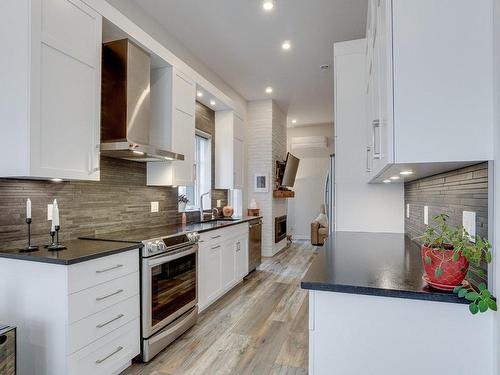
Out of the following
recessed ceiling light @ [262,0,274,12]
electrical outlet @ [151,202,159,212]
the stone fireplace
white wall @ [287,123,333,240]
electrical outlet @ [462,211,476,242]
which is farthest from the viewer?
white wall @ [287,123,333,240]

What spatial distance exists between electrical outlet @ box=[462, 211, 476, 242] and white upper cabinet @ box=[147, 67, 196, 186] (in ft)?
8.25

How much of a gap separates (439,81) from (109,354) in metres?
2.28

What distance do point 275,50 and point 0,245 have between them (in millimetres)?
3610

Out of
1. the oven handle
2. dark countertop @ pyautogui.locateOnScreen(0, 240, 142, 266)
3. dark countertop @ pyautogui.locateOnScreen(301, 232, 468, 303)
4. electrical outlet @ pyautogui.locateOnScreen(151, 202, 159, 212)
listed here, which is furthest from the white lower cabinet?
dark countertop @ pyautogui.locateOnScreen(301, 232, 468, 303)

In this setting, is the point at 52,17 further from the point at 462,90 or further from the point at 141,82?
the point at 462,90

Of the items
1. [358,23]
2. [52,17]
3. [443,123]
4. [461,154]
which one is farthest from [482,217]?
[358,23]

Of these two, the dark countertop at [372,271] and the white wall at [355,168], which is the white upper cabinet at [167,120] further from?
the dark countertop at [372,271]

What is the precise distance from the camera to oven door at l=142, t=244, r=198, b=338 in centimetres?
216

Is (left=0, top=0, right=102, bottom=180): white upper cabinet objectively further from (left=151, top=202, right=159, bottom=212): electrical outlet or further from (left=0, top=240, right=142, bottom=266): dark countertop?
(left=151, top=202, right=159, bottom=212): electrical outlet

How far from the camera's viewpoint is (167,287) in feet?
7.85

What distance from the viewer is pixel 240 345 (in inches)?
96.0

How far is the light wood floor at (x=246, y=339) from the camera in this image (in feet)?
6.97

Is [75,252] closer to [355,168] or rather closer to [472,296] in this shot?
[472,296]

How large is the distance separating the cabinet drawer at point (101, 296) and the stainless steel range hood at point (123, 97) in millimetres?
1003
